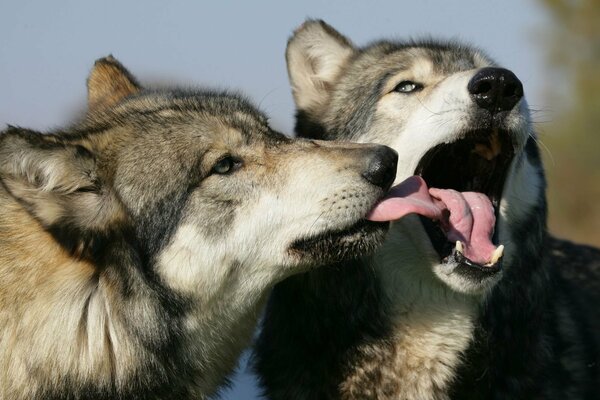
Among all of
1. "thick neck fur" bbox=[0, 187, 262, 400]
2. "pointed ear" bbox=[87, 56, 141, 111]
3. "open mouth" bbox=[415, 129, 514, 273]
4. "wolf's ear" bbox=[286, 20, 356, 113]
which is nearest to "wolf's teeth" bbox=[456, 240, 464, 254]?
"open mouth" bbox=[415, 129, 514, 273]

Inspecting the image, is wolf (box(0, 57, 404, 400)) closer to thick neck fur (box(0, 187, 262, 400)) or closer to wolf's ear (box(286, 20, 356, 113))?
thick neck fur (box(0, 187, 262, 400))

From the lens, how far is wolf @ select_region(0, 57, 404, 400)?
371 centimetres

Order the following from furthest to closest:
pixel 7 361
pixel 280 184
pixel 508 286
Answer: pixel 508 286 < pixel 280 184 < pixel 7 361

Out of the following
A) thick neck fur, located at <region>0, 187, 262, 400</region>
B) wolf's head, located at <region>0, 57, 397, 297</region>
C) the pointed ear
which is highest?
the pointed ear

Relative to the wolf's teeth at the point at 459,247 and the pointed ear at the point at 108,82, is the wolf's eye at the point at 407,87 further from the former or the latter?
the pointed ear at the point at 108,82

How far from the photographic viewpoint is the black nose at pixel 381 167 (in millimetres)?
3908

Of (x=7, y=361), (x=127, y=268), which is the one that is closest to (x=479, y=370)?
(x=127, y=268)

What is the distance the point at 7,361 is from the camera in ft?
12.2

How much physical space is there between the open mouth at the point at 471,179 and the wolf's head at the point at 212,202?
1.69ft

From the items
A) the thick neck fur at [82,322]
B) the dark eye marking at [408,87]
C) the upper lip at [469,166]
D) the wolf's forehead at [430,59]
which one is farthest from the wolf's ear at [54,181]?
the wolf's forehead at [430,59]

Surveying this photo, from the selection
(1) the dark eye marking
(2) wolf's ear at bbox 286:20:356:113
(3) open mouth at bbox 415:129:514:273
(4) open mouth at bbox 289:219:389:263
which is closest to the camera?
(4) open mouth at bbox 289:219:389:263

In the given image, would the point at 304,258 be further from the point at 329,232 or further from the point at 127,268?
the point at 127,268

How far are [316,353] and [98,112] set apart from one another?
1.61m

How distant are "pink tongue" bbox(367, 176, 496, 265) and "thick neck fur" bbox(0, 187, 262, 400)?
1.13 m
